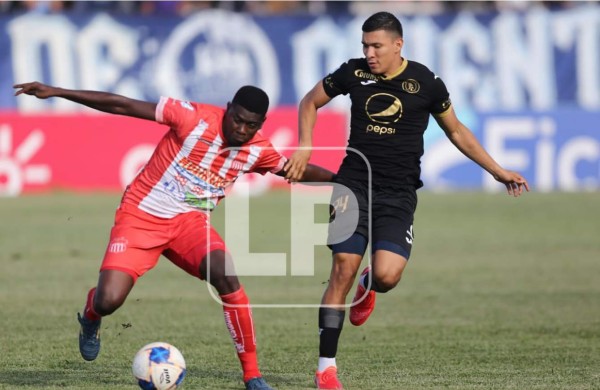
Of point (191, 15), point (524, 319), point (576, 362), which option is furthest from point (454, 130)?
point (191, 15)

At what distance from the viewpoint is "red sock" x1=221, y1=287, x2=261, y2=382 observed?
809cm

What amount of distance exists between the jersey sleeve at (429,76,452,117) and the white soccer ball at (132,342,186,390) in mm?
2735

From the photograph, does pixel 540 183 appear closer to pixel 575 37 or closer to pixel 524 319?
pixel 575 37

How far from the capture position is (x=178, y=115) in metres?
8.30

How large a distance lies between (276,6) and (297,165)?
921 inches

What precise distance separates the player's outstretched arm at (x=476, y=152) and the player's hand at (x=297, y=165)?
1181 millimetres

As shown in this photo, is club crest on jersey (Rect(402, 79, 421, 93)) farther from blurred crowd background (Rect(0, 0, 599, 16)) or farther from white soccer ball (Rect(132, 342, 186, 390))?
blurred crowd background (Rect(0, 0, 599, 16))

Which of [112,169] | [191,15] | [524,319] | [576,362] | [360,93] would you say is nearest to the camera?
[360,93]

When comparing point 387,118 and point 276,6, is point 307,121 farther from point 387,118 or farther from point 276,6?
point 276,6

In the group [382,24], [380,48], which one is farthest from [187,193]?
[382,24]

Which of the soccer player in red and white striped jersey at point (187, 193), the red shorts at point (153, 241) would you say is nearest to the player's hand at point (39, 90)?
the soccer player in red and white striped jersey at point (187, 193)

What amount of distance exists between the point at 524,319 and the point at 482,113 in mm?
15925

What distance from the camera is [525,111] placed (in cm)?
2739

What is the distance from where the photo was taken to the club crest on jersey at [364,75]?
8.72m
